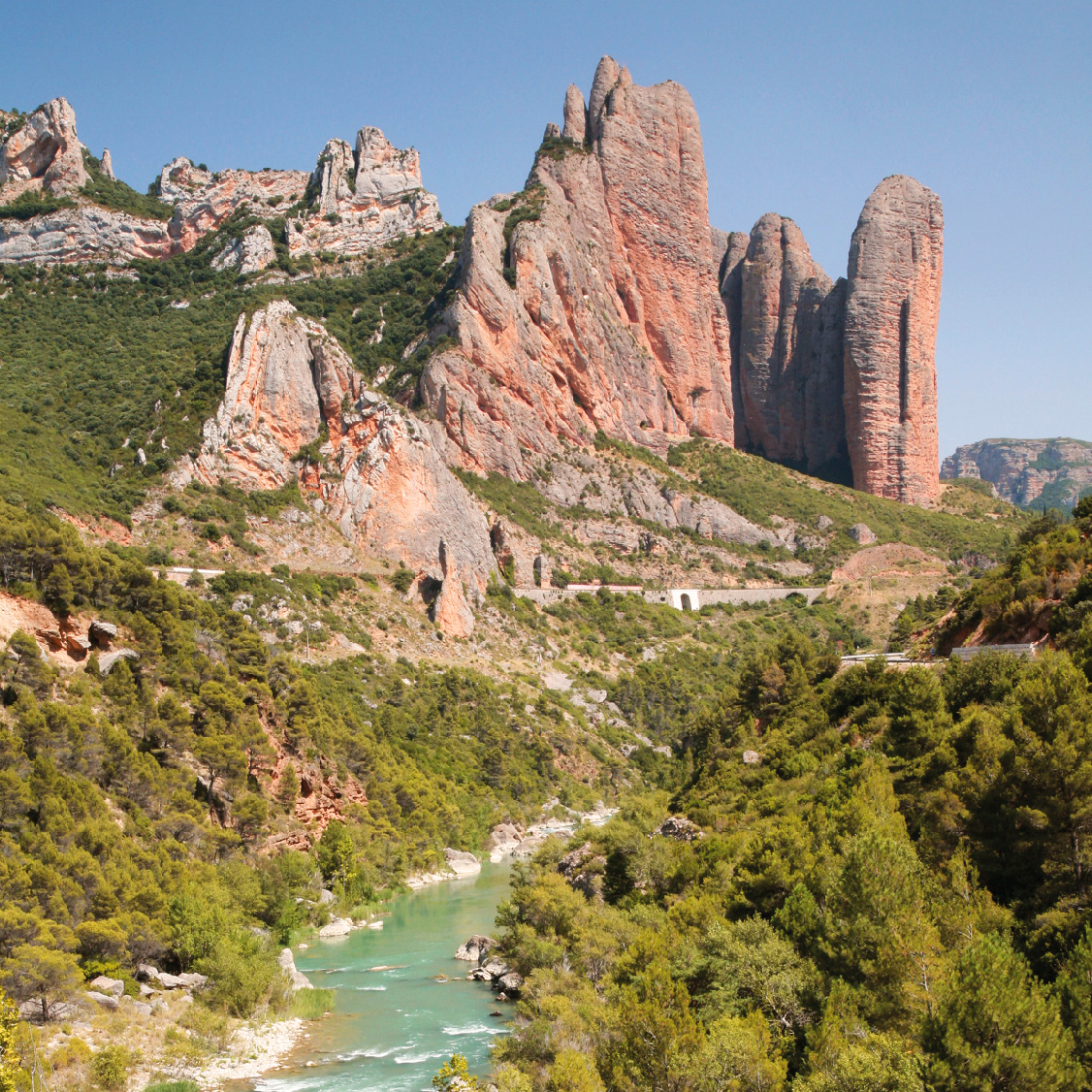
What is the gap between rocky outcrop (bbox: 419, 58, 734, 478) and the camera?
83.8 metres

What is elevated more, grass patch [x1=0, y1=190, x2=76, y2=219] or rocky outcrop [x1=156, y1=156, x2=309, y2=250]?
rocky outcrop [x1=156, y1=156, x2=309, y2=250]

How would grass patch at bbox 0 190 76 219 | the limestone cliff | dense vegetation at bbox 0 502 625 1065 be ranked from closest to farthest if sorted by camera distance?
dense vegetation at bbox 0 502 625 1065
grass patch at bbox 0 190 76 219
the limestone cliff

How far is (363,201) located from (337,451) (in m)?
52.7

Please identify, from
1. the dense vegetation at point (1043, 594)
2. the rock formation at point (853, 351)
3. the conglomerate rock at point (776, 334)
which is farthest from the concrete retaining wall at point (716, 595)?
the dense vegetation at point (1043, 594)

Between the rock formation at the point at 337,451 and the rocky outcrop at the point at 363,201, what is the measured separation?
3837 cm

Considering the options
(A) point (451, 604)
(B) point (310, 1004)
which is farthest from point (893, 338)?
(B) point (310, 1004)

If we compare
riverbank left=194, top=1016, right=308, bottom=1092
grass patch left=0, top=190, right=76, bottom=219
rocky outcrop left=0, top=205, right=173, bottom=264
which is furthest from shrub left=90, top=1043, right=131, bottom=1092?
grass patch left=0, top=190, right=76, bottom=219

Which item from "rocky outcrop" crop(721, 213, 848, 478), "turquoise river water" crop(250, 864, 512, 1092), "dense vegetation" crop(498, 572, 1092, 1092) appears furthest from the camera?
"rocky outcrop" crop(721, 213, 848, 478)

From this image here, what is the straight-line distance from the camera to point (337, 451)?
67250 mm

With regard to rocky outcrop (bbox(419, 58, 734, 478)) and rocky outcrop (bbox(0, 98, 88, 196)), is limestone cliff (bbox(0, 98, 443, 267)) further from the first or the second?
rocky outcrop (bbox(419, 58, 734, 478))

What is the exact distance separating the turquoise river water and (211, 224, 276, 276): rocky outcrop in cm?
7475

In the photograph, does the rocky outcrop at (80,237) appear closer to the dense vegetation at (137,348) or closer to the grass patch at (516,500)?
the dense vegetation at (137,348)

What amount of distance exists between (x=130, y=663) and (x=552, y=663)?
121 ft

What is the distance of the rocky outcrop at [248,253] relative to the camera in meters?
96.5
